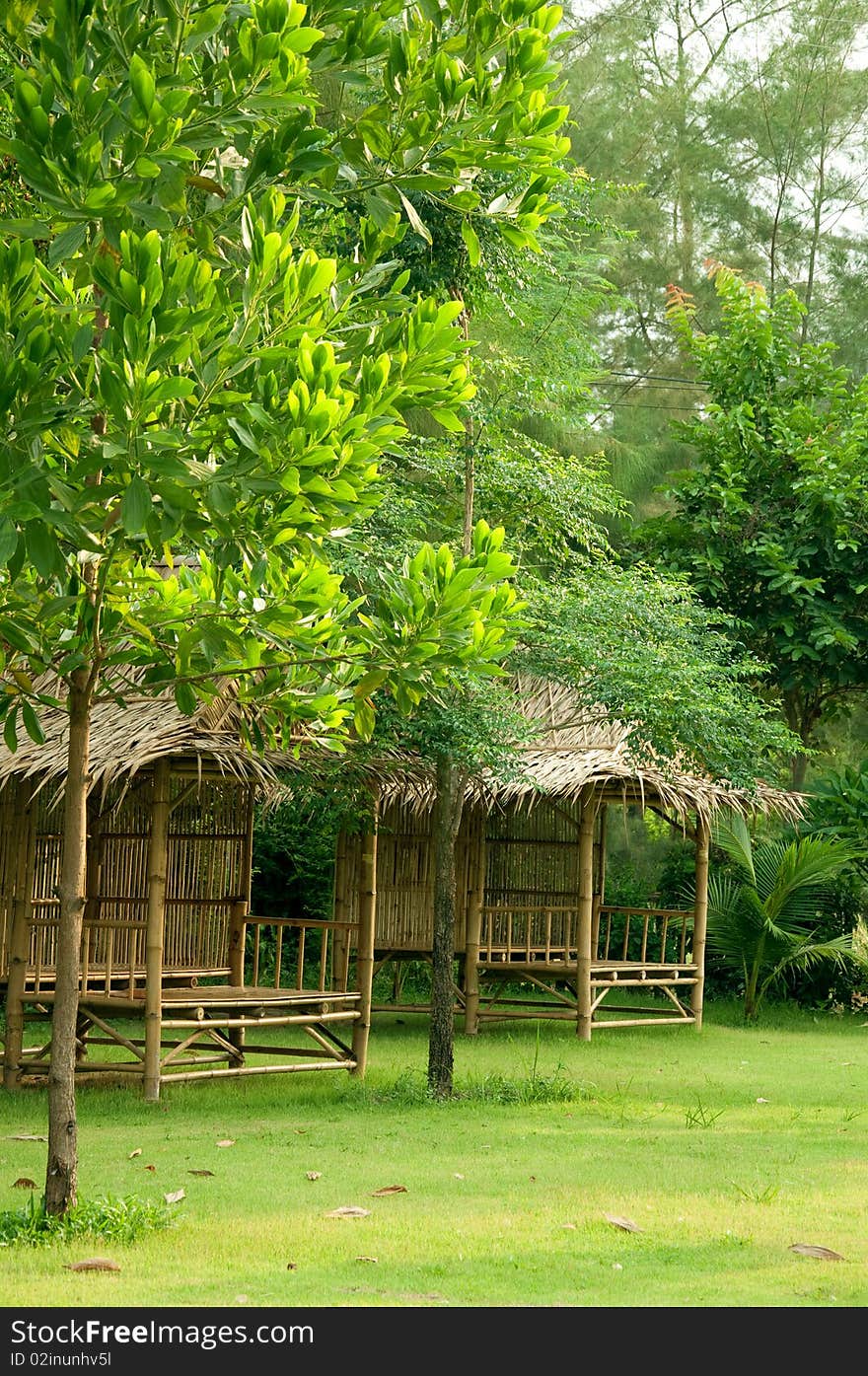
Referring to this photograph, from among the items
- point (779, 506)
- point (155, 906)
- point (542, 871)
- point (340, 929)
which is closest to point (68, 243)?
point (155, 906)

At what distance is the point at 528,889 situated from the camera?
1402 cm

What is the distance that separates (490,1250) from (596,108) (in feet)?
55.6

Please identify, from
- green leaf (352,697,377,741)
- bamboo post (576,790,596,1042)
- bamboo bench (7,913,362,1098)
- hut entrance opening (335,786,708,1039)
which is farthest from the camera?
hut entrance opening (335,786,708,1039)

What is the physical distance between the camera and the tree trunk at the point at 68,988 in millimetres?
5191

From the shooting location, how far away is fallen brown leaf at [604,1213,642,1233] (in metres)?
5.52

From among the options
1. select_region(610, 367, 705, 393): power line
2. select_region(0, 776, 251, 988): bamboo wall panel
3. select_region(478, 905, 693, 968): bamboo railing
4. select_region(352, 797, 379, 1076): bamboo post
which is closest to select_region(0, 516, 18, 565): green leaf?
select_region(0, 776, 251, 988): bamboo wall panel

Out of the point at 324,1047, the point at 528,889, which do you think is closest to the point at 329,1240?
the point at 324,1047

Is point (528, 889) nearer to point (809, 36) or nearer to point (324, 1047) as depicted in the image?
point (324, 1047)

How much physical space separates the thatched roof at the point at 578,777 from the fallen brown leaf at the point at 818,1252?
569 cm

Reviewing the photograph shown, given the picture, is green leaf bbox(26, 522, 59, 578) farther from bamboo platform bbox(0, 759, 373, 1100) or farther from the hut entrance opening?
the hut entrance opening

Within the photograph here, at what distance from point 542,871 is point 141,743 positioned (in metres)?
6.34

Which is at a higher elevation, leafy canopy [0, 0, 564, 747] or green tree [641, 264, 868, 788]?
green tree [641, 264, 868, 788]

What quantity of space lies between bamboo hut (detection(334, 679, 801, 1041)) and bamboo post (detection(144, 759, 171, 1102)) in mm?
2472

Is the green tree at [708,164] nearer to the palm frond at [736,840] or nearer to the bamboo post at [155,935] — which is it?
the palm frond at [736,840]
